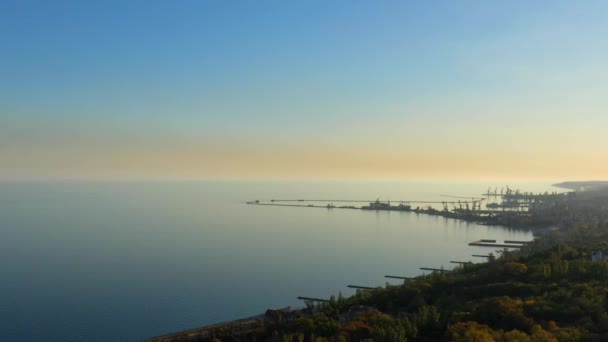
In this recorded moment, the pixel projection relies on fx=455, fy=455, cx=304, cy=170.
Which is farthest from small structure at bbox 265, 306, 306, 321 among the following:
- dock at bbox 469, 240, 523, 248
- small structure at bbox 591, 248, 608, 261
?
dock at bbox 469, 240, 523, 248

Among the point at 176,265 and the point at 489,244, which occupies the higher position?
the point at 176,265

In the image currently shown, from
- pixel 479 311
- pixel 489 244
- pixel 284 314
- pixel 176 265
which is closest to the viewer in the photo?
pixel 479 311

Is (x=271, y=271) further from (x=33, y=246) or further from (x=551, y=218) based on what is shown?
(x=551, y=218)

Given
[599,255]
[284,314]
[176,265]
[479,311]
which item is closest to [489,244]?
[599,255]

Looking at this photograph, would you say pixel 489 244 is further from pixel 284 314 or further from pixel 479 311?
pixel 479 311

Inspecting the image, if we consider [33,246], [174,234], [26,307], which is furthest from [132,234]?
[26,307]

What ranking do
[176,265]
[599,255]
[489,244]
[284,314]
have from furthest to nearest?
[489,244]
[176,265]
[599,255]
[284,314]

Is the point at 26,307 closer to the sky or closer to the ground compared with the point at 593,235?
closer to the ground
